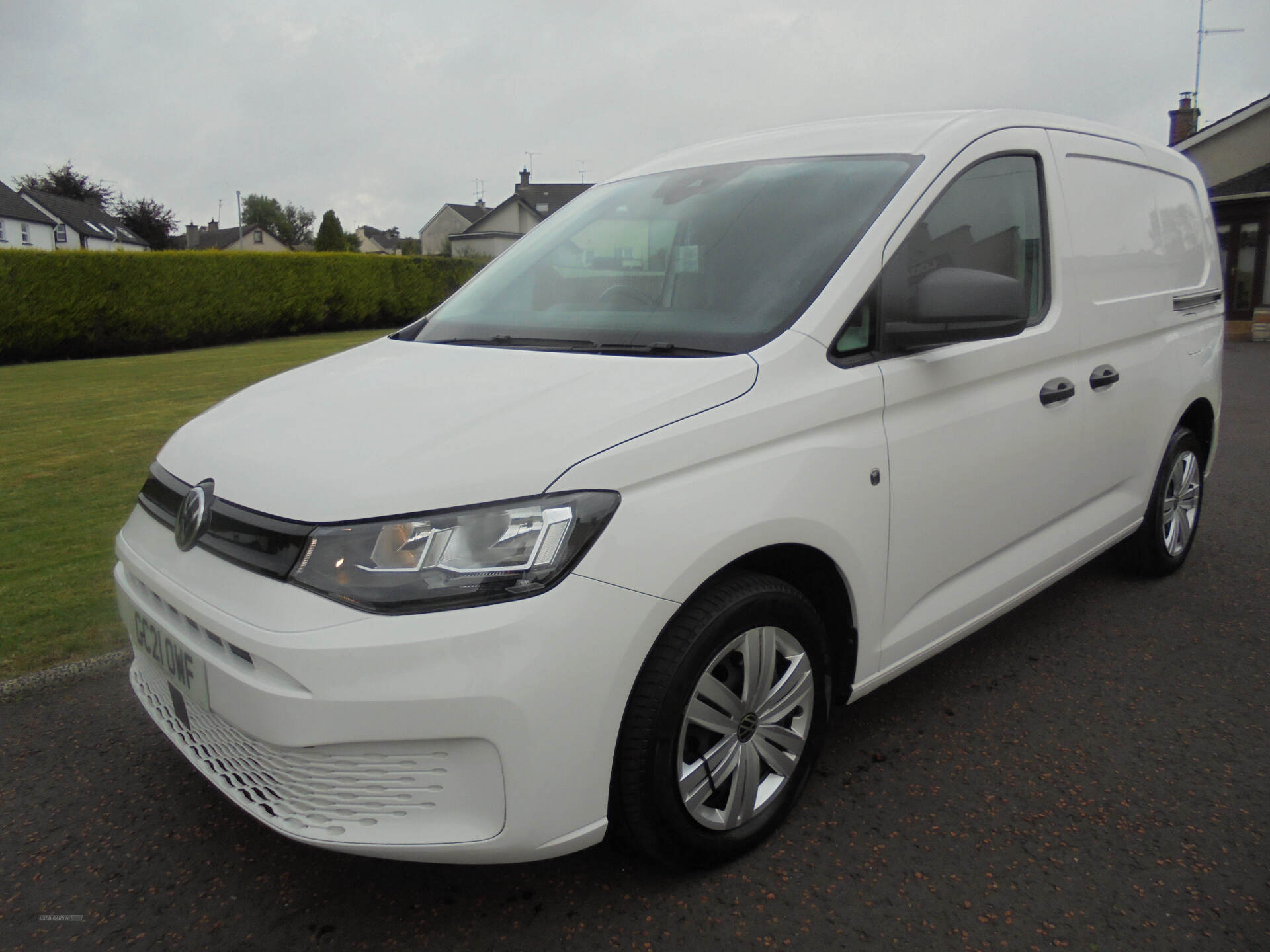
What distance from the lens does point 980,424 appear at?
2834 millimetres

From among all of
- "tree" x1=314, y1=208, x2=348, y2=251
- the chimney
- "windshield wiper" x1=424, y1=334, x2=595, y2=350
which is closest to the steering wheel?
"windshield wiper" x1=424, y1=334, x2=595, y2=350

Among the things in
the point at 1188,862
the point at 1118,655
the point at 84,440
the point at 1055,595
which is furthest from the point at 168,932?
the point at 84,440

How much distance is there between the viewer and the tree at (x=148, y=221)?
78312mm

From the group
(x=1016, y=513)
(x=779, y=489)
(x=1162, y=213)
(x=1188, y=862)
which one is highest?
(x=1162, y=213)

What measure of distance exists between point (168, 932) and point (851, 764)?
185 centimetres

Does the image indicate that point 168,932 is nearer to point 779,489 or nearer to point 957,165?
point 779,489

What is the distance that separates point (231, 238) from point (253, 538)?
98.4 meters

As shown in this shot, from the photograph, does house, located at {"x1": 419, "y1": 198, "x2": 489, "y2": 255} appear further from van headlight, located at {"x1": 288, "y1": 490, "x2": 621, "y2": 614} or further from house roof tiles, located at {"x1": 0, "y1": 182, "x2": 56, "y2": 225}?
van headlight, located at {"x1": 288, "y1": 490, "x2": 621, "y2": 614}

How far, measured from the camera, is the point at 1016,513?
121 inches

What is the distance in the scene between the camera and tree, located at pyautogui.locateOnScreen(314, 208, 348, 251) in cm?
5862

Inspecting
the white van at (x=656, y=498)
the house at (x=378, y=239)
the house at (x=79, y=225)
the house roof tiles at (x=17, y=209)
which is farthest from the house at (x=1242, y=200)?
the house at (x=378, y=239)

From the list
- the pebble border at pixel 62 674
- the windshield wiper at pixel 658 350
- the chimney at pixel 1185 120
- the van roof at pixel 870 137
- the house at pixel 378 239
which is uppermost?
the house at pixel 378 239

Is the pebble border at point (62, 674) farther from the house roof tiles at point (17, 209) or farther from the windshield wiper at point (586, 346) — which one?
the house roof tiles at point (17, 209)

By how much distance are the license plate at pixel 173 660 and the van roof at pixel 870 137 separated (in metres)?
2.22
